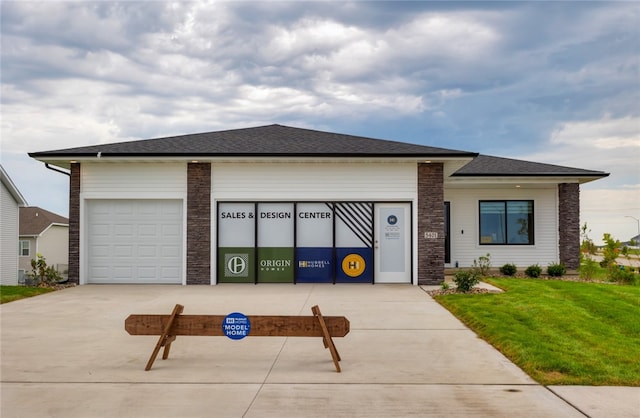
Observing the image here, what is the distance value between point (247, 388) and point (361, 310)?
5510 millimetres

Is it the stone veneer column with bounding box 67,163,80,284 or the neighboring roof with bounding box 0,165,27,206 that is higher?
the neighboring roof with bounding box 0,165,27,206

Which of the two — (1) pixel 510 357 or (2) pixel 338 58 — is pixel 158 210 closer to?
(2) pixel 338 58

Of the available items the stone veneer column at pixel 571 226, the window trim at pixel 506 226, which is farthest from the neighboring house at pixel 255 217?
the stone veneer column at pixel 571 226

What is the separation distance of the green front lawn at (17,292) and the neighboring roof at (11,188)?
1158cm

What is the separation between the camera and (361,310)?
1130 cm

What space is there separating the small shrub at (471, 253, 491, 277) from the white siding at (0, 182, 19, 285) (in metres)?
21.5

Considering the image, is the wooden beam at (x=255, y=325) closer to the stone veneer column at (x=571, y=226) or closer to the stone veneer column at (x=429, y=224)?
the stone veneer column at (x=429, y=224)

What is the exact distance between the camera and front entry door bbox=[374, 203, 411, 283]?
51.9ft

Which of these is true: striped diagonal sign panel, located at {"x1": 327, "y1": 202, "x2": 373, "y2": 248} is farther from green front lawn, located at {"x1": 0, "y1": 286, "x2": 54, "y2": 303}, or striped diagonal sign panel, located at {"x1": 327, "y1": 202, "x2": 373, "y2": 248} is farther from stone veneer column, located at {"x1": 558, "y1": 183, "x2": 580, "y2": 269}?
stone veneer column, located at {"x1": 558, "y1": 183, "x2": 580, "y2": 269}

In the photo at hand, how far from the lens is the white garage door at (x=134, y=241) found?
631 inches

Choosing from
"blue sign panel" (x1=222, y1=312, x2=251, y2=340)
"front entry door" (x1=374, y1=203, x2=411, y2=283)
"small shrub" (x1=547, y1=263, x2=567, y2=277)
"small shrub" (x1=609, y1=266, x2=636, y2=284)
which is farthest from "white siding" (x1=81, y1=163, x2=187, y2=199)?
"small shrub" (x1=609, y1=266, x2=636, y2=284)

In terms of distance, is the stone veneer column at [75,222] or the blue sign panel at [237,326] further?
the stone veneer column at [75,222]

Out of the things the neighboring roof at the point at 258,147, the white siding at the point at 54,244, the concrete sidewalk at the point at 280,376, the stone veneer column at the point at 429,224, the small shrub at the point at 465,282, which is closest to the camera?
the concrete sidewalk at the point at 280,376

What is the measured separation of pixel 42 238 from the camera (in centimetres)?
4278
